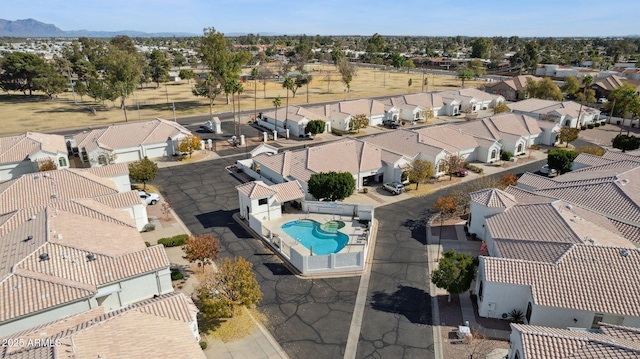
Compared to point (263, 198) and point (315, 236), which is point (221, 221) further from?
point (315, 236)

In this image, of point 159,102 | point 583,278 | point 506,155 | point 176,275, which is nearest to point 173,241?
point 176,275

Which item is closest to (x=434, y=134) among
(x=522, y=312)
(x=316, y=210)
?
(x=316, y=210)

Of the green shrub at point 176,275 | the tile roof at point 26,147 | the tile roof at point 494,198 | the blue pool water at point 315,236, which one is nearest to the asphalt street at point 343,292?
the blue pool water at point 315,236

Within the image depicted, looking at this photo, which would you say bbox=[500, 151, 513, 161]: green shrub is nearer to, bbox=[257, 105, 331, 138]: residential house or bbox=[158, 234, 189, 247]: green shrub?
bbox=[257, 105, 331, 138]: residential house

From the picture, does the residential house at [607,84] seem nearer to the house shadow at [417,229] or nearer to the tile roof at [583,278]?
the house shadow at [417,229]

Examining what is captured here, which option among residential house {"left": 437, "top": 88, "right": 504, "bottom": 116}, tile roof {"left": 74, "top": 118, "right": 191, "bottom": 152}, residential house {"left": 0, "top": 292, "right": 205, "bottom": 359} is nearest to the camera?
residential house {"left": 0, "top": 292, "right": 205, "bottom": 359}

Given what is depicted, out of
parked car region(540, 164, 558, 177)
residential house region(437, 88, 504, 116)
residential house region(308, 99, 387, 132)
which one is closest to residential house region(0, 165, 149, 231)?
residential house region(308, 99, 387, 132)
